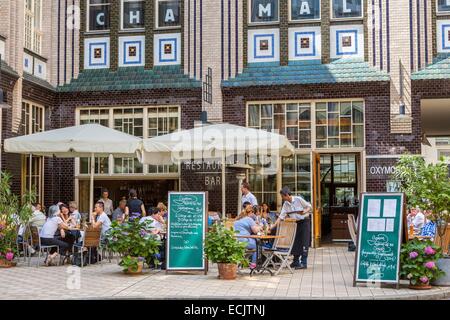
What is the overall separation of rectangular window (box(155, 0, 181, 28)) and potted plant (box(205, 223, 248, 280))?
29.9ft

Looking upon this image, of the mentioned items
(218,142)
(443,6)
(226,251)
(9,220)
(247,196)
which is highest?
(443,6)

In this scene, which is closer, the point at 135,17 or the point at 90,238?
the point at 90,238

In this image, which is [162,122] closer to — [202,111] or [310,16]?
[202,111]

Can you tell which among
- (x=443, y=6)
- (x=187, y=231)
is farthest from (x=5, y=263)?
(x=443, y=6)

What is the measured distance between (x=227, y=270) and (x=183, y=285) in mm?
999

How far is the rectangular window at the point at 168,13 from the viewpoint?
18.7 meters

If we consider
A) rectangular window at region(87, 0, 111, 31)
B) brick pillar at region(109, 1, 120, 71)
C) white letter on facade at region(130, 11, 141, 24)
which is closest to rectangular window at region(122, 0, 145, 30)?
white letter on facade at region(130, 11, 141, 24)

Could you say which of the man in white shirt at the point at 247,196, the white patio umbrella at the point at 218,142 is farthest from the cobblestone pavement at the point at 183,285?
the white patio umbrella at the point at 218,142

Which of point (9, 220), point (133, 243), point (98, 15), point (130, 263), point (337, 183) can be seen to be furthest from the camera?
point (337, 183)

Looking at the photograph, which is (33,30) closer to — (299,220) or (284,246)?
(299,220)

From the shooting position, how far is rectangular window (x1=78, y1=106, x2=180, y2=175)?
18.4 meters

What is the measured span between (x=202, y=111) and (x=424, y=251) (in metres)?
8.88

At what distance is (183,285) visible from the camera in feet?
34.7

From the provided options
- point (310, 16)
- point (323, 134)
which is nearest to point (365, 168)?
point (323, 134)
